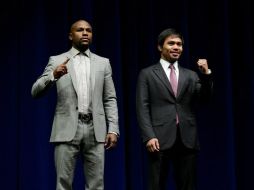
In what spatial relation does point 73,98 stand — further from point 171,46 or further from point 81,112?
point 171,46

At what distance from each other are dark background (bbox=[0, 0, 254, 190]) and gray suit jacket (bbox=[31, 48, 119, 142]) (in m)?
1.09

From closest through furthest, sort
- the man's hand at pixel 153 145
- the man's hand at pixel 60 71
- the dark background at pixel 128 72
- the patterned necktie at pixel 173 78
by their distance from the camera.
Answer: the man's hand at pixel 60 71, the man's hand at pixel 153 145, the patterned necktie at pixel 173 78, the dark background at pixel 128 72

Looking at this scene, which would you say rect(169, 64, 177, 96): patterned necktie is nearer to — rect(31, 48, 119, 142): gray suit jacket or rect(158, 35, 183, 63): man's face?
rect(158, 35, 183, 63): man's face

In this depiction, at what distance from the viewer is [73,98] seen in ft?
9.14

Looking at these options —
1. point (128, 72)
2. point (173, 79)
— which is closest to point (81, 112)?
point (173, 79)

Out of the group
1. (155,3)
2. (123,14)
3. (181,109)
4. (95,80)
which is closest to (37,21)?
(123,14)

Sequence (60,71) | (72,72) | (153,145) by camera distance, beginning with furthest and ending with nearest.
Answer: (72,72) → (153,145) → (60,71)

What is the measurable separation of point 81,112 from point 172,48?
666mm

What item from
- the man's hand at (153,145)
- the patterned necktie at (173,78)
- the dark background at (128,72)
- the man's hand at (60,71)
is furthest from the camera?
the dark background at (128,72)

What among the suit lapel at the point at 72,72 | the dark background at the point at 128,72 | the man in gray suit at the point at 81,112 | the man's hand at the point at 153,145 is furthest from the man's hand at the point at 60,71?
the dark background at the point at 128,72

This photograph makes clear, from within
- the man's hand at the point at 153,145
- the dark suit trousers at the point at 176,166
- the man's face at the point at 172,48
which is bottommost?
the dark suit trousers at the point at 176,166

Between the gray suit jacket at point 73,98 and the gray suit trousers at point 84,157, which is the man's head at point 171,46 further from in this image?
the gray suit trousers at point 84,157

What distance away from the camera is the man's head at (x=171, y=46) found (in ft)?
9.74

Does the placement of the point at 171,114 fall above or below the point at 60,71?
below
